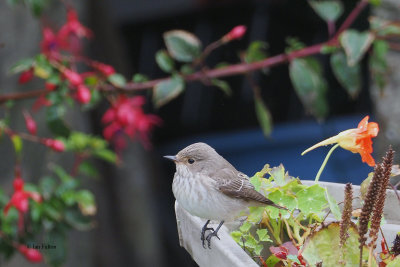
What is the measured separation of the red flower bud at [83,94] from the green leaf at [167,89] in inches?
7.0

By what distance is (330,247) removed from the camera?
0.91m

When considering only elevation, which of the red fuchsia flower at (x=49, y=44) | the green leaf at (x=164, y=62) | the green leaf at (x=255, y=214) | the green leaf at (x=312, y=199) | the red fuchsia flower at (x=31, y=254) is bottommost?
the red fuchsia flower at (x=31, y=254)

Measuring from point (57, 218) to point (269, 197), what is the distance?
3.57ft

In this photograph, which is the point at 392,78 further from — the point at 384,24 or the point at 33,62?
the point at 33,62

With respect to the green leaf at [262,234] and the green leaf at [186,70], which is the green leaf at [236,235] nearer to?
the green leaf at [262,234]

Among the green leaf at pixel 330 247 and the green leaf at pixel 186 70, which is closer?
the green leaf at pixel 330 247

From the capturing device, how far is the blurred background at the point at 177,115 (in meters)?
Result: 2.88

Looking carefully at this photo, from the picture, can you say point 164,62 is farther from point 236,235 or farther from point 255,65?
point 236,235

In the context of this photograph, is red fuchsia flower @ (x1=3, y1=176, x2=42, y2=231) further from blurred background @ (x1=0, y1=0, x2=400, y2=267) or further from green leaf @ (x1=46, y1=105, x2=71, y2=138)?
blurred background @ (x1=0, y1=0, x2=400, y2=267)

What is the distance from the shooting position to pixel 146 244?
3.49 metres

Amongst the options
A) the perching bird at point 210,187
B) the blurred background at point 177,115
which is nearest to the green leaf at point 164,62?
the blurred background at point 177,115

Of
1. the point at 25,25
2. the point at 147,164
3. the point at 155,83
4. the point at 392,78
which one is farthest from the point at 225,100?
the point at 155,83

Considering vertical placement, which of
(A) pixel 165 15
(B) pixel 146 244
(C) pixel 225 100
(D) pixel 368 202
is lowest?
(B) pixel 146 244

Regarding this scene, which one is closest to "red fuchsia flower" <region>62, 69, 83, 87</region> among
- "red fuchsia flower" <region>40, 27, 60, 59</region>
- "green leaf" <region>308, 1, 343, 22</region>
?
"red fuchsia flower" <region>40, 27, 60, 59</region>
